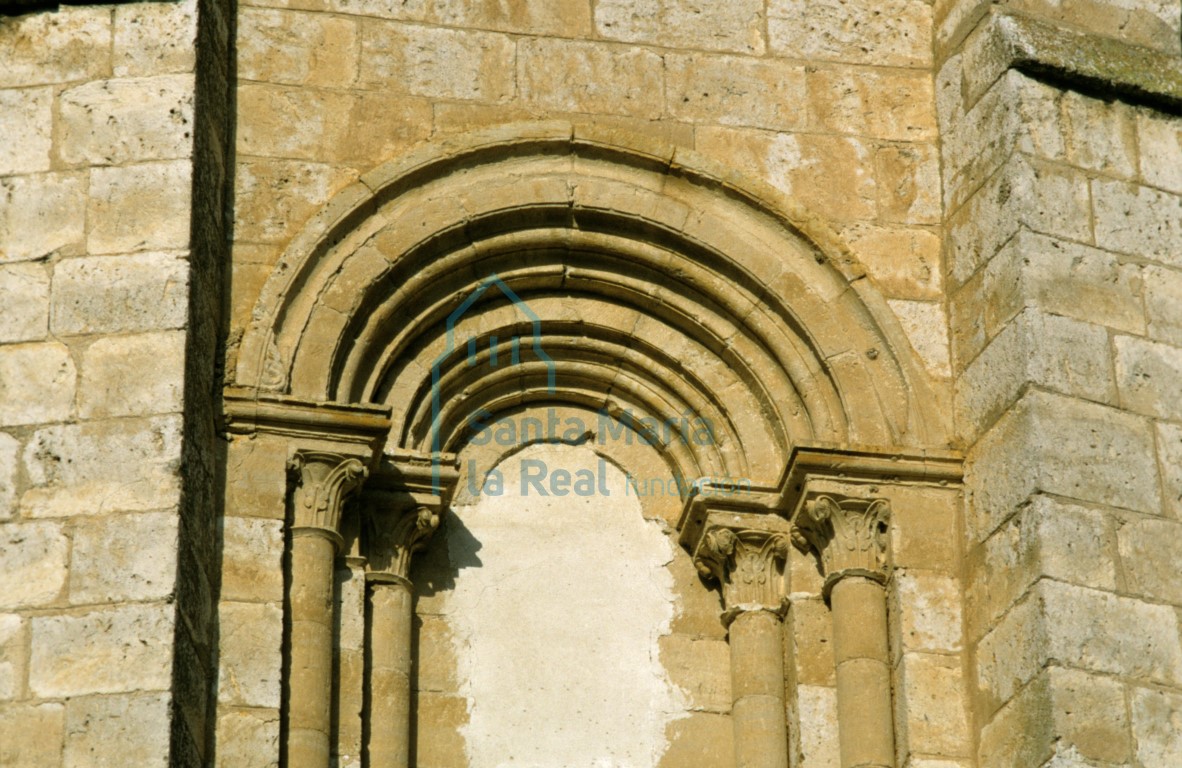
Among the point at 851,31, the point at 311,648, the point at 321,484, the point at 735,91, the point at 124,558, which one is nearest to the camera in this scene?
the point at 124,558

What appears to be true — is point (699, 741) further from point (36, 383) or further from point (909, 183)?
point (36, 383)

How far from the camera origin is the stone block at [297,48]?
10.5 m

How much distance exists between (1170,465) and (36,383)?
14.6 feet

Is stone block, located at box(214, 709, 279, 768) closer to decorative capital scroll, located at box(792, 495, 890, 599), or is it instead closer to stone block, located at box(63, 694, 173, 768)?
stone block, located at box(63, 694, 173, 768)

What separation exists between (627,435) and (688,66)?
1.68 m

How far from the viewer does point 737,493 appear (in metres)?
10.3

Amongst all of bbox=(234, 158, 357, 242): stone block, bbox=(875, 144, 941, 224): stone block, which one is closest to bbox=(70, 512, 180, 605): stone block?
bbox=(234, 158, 357, 242): stone block

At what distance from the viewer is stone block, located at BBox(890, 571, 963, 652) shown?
382 inches

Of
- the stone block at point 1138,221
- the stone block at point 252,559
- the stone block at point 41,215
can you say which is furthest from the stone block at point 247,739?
the stone block at point 1138,221

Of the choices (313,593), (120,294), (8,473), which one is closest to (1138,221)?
(313,593)

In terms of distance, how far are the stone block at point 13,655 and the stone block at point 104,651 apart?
0.03 metres

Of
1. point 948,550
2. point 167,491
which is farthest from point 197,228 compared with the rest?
point 948,550

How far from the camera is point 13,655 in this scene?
8.45m

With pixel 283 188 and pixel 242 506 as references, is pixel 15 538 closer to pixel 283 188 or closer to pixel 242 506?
pixel 242 506
